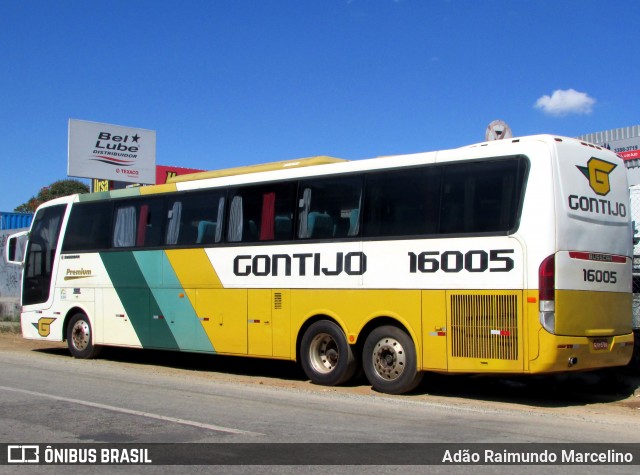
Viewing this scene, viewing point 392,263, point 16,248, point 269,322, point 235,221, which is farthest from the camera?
point 16,248

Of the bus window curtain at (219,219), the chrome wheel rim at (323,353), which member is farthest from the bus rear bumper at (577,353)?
the bus window curtain at (219,219)

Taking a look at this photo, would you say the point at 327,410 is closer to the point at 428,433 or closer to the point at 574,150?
the point at 428,433

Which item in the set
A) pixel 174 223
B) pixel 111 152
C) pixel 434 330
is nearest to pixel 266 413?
pixel 434 330

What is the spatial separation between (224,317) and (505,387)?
489cm

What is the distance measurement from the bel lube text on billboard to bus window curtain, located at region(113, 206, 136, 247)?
60.4ft

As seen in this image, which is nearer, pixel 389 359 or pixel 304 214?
pixel 389 359

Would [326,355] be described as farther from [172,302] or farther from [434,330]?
[172,302]

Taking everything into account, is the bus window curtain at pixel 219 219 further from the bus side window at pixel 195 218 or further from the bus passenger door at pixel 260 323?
the bus passenger door at pixel 260 323

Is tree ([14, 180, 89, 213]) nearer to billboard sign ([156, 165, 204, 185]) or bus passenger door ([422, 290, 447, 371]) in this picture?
billboard sign ([156, 165, 204, 185])

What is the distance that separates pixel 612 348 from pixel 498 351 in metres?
→ 1.75

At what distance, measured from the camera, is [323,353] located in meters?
12.0

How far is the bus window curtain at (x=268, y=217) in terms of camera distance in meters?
12.5

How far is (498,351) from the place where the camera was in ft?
31.7

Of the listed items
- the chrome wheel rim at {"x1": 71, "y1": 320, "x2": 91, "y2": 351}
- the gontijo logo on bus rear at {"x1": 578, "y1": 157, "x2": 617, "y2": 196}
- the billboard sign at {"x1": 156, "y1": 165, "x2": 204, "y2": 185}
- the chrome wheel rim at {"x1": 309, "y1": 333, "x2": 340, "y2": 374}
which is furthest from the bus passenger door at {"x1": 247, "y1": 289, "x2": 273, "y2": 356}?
the billboard sign at {"x1": 156, "y1": 165, "x2": 204, "y2": 185}
